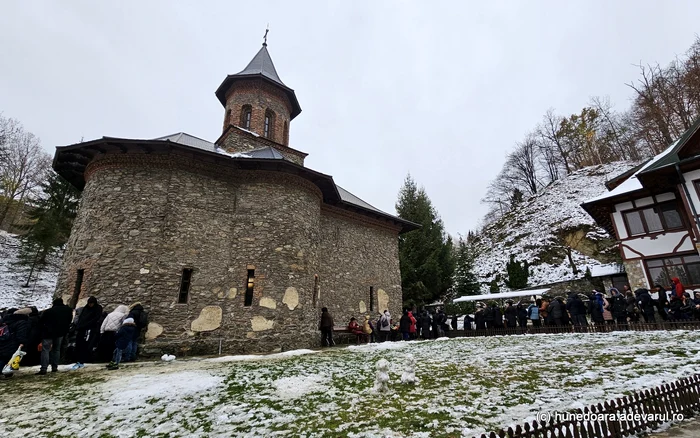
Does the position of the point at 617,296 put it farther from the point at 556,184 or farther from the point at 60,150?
the point at 556,184

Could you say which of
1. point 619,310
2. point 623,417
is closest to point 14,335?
point 623,417

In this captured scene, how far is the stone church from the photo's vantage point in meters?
10.7

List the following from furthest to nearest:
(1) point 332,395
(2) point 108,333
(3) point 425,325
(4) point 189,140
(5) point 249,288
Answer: (3) point 425,325 < (4) point 189,140 < (5) point 249,288 < (2) point 108,333 < (1) point 332,395

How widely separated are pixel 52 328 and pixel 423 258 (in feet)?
74.6

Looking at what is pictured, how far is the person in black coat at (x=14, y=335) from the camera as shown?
701cm

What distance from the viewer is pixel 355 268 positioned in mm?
17297

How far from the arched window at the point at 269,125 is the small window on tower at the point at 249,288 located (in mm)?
9059

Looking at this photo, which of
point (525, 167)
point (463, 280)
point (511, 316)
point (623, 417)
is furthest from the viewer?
point (525, 167)

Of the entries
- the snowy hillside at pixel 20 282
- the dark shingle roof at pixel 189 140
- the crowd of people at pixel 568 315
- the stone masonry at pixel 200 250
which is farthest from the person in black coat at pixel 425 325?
the snowy hillside at pixel 20 282

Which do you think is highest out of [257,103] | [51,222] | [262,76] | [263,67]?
[263,67]

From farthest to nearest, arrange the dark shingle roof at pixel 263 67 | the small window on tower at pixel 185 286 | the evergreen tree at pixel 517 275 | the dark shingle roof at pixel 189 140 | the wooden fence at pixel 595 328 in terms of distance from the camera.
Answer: the evergreen tree at pixel 517 275, the dark shingle roof at pixel 263 67, the dark shingle roof at pixel 189 140, the small window on tower at pixel 185 286, the wooden fence at pixel 595 328

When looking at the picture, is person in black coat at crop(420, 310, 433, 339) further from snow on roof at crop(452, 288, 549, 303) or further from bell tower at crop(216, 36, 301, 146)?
bell tower at crop(216, 36, 301, 146)

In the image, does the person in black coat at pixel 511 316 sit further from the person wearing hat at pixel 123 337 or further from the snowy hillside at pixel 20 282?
the snowy hillside at pixel 20 282

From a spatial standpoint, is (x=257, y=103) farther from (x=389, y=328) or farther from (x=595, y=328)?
(x=595, y=328)
